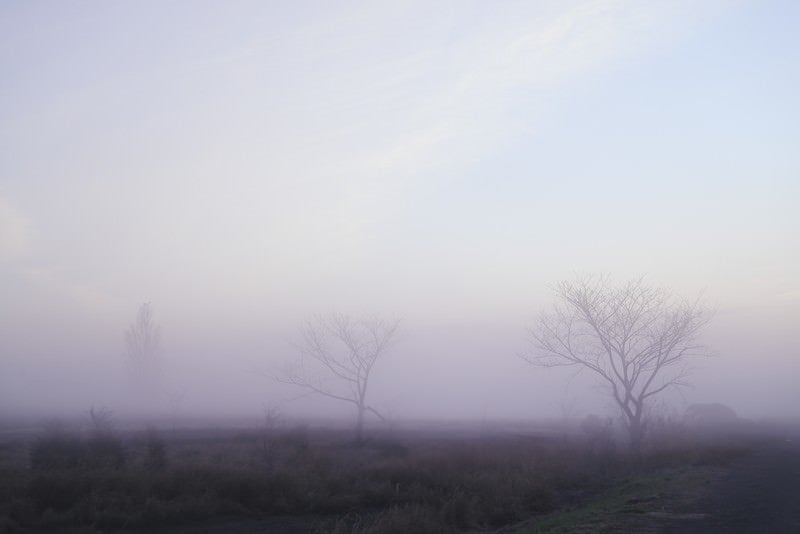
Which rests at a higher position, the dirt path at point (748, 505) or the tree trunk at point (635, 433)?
the tree trunk at point (635, 433)

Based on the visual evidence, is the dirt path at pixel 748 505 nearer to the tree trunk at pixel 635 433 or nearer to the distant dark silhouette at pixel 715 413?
the tree trunk at pixel 635 433

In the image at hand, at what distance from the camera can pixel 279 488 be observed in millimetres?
23797

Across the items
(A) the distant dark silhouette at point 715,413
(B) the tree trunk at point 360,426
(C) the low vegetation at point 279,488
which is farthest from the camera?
(A) the distant dark silhouette at point 715,413

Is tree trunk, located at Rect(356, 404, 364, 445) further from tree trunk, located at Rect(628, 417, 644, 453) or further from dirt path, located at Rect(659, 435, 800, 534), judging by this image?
dirt path, located at Rect(659, 435, 800, 534)

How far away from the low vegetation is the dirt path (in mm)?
4324

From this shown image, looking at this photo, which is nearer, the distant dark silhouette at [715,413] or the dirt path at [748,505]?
the dirt path at [748,505]

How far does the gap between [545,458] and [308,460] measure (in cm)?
1207

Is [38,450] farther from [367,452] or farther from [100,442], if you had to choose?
[367,452]

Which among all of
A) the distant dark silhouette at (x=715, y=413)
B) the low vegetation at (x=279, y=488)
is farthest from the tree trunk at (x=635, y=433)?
the distant dark silhouette at (x=715, y=413)

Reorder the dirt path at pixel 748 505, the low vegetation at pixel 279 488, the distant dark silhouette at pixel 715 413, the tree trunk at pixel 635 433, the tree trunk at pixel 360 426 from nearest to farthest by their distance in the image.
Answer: the dirt path at pixel 748 505
the low vegetation at pixel 279 488
the tree trunk at pixel 635 433
the tree trunk at pixel 360 426
the distant dark silhouette at pixel 715 413

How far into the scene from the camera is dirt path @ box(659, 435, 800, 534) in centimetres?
1600

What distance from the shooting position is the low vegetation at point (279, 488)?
64.6ft

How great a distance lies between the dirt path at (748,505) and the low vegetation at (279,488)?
432cm

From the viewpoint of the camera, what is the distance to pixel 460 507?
21875mm
